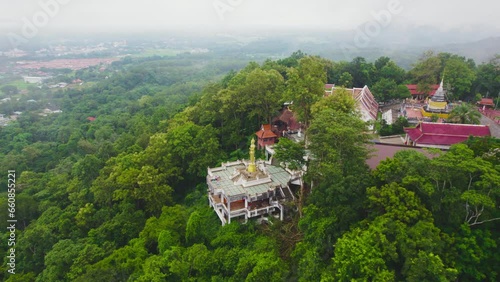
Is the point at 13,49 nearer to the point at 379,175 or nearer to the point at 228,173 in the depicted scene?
the point at 228,173

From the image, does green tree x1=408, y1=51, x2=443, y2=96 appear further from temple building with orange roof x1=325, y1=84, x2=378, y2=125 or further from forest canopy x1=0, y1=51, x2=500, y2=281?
temple building with orange roof x1=325, y1=84, x2=378, y2=125

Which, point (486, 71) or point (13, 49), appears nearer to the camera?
point (486, 71)

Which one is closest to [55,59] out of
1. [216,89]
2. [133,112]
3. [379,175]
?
[133,112]

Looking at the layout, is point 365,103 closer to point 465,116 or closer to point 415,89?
point 465,116

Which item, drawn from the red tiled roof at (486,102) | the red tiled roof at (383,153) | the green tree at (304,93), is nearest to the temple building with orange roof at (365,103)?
the green tree at (304,93)

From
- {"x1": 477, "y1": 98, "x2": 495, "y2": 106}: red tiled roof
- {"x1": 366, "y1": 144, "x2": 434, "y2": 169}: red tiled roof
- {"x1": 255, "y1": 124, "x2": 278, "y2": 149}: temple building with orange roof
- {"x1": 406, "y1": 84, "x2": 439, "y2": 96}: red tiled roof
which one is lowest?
{"x1": 255, "y1": 124, "x2": 278, "y2": 149}: temple building with orange roof

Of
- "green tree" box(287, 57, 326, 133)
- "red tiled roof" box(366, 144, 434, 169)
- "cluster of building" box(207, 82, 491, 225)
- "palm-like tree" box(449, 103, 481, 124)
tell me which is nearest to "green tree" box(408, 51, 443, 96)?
"palm-like tree" box(449, 103, 481, 124)

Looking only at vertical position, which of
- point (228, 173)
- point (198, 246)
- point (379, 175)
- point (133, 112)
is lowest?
Result: point (133, 112)

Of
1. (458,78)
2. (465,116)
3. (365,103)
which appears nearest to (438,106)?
(465,116)
